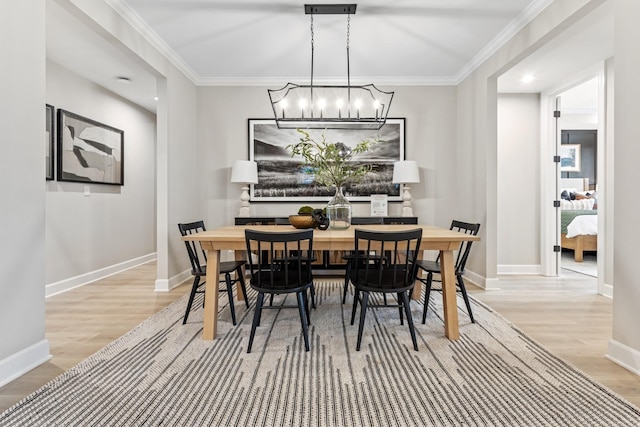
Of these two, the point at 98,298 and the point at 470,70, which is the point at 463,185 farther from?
the point at 98,298

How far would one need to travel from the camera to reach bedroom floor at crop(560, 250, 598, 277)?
4.70 metres

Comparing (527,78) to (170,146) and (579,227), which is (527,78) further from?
(170,146)

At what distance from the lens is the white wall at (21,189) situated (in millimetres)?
1772

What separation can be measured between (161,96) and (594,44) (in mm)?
4503

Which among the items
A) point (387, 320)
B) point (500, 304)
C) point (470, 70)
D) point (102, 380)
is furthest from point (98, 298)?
point (470, 70)

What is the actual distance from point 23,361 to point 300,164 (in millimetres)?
3393

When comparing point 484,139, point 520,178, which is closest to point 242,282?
point 484,139

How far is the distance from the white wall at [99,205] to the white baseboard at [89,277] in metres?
0.01

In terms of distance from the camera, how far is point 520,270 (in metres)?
4.53

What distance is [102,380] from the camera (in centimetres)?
182

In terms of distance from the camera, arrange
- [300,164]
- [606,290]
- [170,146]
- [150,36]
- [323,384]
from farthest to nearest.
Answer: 1. [300,164]
2. [170,146]
3. [606,290]
4. [150,36]
5. [323,384]

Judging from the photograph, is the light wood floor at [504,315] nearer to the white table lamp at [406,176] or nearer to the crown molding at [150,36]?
the white table lamp at [406,176]

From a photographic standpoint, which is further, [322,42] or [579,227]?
[579,227]

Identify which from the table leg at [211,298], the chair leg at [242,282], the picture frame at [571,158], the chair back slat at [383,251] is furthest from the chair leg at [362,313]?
the picture frame at [571,158]
